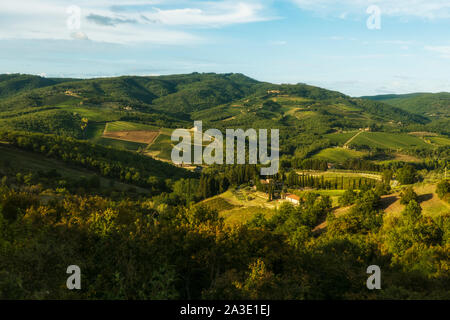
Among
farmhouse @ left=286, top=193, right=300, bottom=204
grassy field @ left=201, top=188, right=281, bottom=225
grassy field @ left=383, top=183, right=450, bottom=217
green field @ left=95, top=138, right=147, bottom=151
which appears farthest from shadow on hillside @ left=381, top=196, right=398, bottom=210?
green field @ left=95, top=138, right=147, bottom=151

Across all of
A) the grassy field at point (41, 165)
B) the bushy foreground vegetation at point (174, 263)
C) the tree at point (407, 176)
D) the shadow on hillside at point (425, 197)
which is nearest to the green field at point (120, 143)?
the grassy field at point (41, 165)

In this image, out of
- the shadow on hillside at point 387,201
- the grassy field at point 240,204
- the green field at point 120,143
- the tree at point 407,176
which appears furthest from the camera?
the green field at point 120,143

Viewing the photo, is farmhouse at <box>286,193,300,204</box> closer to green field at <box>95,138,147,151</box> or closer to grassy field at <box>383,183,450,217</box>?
grassy field at <box>383,183,450,217</box>

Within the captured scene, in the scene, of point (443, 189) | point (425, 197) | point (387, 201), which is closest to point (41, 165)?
point (387, 201)

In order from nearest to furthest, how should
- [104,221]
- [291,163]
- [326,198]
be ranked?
[104,221] < [326,198] < [291,163]

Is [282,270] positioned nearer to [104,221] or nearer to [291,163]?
[104,221]

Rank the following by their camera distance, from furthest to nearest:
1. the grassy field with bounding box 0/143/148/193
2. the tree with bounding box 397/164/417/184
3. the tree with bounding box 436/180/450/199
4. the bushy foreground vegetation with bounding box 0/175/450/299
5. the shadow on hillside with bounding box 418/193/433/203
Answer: the tree with bounding box 397/164/417/184 → the grassy field with bounding box 0/143/148/193 → the shadow on hillside with bounding box 418/193/433/203 → the tree with bounding box 436/180/450/199 → the bushy foreground vegetation with bounding box 0/175/450/299

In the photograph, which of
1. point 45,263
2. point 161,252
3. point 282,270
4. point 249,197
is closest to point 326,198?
point 249,197

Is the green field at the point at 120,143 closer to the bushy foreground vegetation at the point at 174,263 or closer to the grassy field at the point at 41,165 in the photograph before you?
the grassy field at the point at 41,165

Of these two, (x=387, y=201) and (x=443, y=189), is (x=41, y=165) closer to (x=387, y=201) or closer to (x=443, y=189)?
(x=387, y=201)
